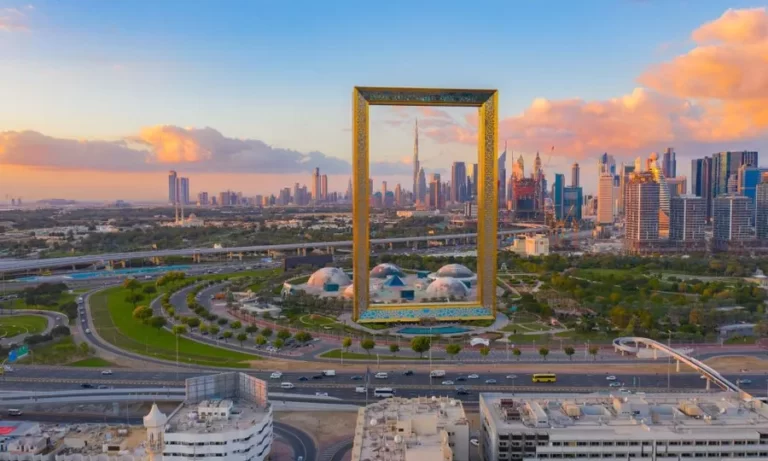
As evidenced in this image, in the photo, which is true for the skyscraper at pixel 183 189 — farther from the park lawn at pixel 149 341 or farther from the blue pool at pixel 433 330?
the blue pool at pixel 433 330

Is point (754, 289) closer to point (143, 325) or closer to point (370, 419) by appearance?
point (370, 419)

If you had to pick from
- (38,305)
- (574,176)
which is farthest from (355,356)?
(574,176)

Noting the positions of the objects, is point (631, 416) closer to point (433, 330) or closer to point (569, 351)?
point (569, 351)

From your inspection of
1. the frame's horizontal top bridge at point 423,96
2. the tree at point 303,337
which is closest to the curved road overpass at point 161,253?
the tree at point 303,337

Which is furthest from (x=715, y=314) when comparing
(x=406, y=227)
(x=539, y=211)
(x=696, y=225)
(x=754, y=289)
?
(x=539, y=211)

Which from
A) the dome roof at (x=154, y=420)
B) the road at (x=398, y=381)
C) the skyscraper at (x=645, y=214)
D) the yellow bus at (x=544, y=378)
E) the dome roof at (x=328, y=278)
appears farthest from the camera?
the skyscraper at (x=645, y=214)

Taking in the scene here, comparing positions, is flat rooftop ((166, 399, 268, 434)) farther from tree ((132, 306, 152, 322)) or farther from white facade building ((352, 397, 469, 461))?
tree ((132, 306, 152, 322))

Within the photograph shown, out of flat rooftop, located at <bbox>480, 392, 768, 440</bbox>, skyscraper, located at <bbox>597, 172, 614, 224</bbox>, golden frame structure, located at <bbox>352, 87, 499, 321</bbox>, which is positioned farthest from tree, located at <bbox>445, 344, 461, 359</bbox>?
skyscraper, located at <bbox>597, 172, 614, 224</bbox>
